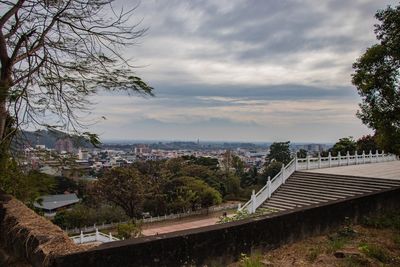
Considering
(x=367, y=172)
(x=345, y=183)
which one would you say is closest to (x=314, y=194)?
(x=345, y=183)

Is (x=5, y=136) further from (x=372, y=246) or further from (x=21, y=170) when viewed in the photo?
(x=372, y=246)

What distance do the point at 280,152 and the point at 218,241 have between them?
60052mm

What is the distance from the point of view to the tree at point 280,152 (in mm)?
62053

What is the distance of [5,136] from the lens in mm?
5074

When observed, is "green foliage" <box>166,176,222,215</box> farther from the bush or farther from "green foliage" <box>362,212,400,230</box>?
the bush

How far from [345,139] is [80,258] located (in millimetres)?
33615

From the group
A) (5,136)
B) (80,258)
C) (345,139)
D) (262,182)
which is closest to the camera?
(80,258)

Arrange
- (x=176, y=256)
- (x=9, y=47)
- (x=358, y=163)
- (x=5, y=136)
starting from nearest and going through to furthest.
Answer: (x=176, y=256) < (x=5, y=136) < (x=9, y=47) < (x=358, y=163)

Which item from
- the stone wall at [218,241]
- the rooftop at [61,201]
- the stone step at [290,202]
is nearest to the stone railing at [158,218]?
the rooftop at [61,201]

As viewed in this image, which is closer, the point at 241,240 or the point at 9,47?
the point at 241,240

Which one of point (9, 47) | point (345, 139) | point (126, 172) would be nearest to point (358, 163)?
point (345, 139)

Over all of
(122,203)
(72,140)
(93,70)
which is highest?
(93,70)

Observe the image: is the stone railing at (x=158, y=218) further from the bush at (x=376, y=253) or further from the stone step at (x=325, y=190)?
the bush at (x=376, y=253)

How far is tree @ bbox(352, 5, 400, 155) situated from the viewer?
11227 mm
